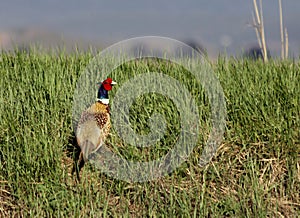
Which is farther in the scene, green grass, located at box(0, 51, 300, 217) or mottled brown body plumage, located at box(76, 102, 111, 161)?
green grass, located at box(0, 51, 300, 217)

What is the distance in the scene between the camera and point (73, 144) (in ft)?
15.0

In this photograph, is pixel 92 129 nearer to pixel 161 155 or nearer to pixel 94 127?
pixel 94 127

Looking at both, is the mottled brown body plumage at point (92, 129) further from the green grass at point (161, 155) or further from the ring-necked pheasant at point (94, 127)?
the green grass at point (161, 155)

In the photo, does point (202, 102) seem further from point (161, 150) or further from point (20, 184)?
point (20, 184)

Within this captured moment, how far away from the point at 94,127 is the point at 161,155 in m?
0.64

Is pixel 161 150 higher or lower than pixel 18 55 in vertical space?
lower

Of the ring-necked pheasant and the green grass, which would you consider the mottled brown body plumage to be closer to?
the ring-necked pheasant

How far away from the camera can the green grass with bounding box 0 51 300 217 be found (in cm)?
424

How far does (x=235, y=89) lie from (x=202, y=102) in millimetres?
363

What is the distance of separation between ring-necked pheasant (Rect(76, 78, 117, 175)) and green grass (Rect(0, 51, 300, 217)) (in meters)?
0.28

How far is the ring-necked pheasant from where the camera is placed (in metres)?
4.14

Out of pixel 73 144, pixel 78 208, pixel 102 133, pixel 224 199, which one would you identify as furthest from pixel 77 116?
pixel 224 199

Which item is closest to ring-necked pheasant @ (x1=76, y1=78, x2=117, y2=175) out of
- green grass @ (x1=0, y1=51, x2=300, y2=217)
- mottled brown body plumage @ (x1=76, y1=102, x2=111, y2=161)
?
mottled brown body plumage @ (x1=76, y1=102, x2=111, y2=161)

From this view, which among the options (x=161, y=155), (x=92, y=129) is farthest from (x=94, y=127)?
(x=161, y=155)
